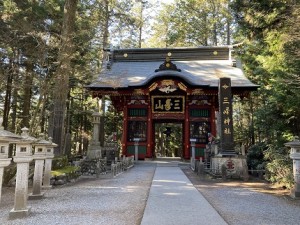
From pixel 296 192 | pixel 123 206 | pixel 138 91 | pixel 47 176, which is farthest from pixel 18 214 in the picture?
pixel 138 91

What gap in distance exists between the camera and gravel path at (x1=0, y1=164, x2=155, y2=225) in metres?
4.66

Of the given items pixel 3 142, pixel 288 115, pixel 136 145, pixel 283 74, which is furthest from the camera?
pixel 136 145

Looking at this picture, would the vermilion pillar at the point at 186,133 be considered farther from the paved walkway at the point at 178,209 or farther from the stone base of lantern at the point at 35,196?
the stone base of lantern at the point at 35,196

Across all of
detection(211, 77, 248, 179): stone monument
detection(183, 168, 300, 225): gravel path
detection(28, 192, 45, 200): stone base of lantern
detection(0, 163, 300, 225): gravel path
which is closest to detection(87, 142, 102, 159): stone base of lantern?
detection(0, 163, 300, 225): gravel path

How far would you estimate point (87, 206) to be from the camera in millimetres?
5750

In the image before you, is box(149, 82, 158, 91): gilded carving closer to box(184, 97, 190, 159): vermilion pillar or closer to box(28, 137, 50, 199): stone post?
box(184, 97, 190, 159): vermilion pillar

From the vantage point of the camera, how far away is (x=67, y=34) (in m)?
11.3

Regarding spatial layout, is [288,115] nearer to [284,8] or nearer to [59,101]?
[284,8]

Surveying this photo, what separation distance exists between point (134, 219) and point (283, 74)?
8.97 m

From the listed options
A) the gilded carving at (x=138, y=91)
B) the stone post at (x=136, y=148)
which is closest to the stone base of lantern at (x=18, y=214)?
the stone post at (x=136, y=148)

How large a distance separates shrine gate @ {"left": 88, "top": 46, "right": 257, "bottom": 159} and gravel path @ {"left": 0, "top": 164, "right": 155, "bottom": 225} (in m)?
8.73

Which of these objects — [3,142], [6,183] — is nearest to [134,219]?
[3,142]

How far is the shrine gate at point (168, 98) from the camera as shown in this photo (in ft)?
53.7

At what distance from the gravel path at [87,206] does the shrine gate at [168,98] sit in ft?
28.6
